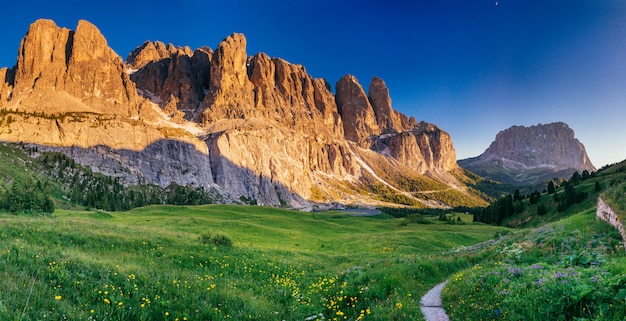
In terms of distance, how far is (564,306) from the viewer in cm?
788

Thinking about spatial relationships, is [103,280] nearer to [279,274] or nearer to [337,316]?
[337,316]

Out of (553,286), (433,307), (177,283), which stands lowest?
(433,307)

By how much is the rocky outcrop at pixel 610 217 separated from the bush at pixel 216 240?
75.7ft

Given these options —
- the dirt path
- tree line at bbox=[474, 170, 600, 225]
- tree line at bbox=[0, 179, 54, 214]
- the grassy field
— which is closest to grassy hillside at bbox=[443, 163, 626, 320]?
the dirt path

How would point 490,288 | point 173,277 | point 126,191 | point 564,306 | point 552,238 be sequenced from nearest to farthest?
point 564,306
point 490,288
point 173,277
point 552,238
point 126,191

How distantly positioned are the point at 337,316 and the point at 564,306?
6.87 meters

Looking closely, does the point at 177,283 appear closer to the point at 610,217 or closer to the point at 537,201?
the point at 610,217

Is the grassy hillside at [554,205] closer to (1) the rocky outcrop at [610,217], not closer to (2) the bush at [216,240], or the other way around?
(1) the rocky outcrop at [610,217]

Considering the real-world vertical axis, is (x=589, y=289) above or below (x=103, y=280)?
above

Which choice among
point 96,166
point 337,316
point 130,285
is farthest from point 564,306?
point 96,166

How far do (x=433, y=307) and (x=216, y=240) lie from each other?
16.7 metres

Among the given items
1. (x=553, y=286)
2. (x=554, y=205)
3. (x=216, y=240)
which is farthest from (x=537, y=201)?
(x=553, y=286)

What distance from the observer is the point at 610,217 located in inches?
828

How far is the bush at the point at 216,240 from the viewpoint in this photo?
77.9ft
